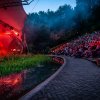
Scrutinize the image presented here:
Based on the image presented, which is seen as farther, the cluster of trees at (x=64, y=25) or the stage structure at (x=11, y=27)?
the cluster of trees at (x=64, y=25)

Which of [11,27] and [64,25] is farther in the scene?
[64,25]

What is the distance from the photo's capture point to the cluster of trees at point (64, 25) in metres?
46.8

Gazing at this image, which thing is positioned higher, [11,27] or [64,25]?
[64,25]

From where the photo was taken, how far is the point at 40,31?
46875 mm

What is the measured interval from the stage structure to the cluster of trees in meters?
11.4

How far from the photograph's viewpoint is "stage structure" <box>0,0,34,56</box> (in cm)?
2378

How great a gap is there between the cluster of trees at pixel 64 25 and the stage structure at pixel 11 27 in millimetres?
11426

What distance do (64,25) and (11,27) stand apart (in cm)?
3659

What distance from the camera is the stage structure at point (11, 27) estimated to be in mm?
23783

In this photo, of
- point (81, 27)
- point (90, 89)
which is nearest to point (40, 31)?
point (81, 27)

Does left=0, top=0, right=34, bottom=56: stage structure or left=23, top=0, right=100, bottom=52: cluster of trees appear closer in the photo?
left=0, top=0, right=34, bottom=56: stage structure

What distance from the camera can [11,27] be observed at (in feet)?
80.8

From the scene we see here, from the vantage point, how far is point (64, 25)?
198ft

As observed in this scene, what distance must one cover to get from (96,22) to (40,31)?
38.9 feet
